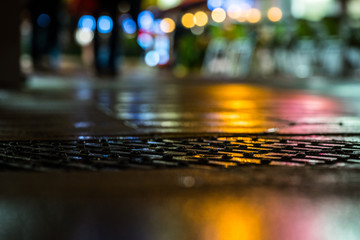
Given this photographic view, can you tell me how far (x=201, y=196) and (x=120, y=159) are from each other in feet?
1.70

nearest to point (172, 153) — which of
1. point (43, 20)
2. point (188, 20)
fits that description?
point (43, 20)

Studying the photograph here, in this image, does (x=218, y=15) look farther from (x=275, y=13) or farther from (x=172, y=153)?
(x=172, y=153)

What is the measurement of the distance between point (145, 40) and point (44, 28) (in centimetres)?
659

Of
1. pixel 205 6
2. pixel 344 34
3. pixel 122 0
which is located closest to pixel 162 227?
pixel 122 0

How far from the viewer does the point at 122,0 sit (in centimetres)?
888

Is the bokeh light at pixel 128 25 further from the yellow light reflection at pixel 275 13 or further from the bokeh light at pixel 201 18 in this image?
the yellow light reflection at pixel 275 13

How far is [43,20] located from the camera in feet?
43.9

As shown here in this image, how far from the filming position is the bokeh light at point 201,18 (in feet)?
49.2

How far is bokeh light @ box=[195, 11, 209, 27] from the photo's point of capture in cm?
1498

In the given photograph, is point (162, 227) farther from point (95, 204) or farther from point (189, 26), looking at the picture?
point (189, 26)

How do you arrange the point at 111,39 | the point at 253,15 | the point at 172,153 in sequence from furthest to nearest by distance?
the point at 253,15
the point at 111,39
the point at 172,153

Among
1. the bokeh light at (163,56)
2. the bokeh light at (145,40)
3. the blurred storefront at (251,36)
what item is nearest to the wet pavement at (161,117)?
the blurred storefront at (251,36)

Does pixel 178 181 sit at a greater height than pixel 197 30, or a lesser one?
lesser

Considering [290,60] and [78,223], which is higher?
[290,60]
